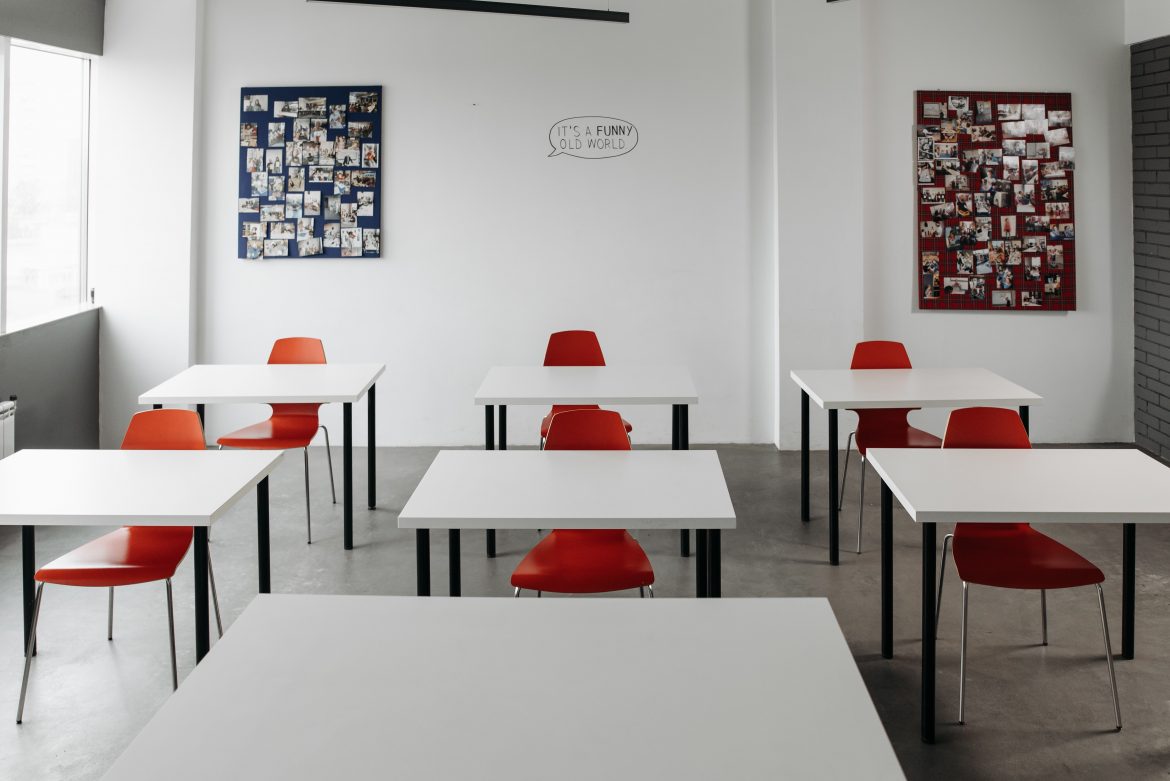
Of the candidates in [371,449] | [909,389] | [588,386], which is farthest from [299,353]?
[909,389]

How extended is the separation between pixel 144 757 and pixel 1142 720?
3.10 metres

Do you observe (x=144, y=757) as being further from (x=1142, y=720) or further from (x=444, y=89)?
(x=444, y=89)

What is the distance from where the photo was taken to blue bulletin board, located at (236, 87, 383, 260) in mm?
7172

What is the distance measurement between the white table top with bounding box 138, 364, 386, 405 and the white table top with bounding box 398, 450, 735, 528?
4.48 feet

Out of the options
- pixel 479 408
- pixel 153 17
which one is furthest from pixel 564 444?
pixel 153 17

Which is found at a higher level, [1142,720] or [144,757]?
[144,757]

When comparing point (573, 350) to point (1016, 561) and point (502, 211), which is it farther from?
point (1016, 561)

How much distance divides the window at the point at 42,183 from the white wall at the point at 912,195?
15.8 ft

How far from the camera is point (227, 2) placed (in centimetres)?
714

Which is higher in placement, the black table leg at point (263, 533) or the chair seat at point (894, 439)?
the chair seat at point (894, 439)

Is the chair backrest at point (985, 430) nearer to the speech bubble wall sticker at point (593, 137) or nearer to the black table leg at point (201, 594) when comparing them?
the black table leg at point (201, 594)

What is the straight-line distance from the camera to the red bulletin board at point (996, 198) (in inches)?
281

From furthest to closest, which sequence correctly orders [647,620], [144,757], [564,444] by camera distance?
[564,444] < [647,620] < [144,757]

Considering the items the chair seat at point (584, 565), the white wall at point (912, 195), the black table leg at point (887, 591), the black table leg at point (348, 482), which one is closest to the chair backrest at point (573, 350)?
the black table leg at point (348, 482)
